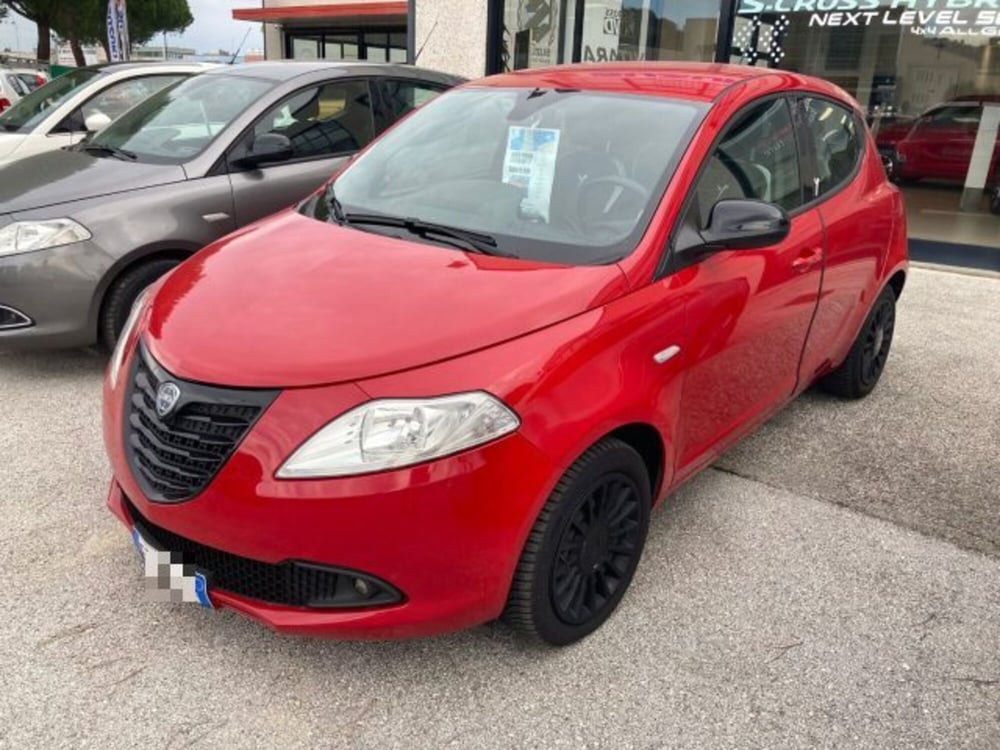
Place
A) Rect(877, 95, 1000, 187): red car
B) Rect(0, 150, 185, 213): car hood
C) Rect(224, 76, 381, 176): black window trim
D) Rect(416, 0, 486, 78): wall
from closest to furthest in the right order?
Rect(0, 150, 185, 213): car hood → Rect(224, 76, 381, 176): black window trim → Rect(416, 0, 486, 78): wall → Rect(877, 95, 1000, 187): red car

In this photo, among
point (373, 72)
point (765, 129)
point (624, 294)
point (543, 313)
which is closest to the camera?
point (543, 313)

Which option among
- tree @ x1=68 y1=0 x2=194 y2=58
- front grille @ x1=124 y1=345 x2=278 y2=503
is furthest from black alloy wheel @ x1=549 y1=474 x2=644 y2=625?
tree @ x1=68 y1=0 x2=194 y2=58

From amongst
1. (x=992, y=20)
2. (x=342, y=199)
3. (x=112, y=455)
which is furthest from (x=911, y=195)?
(x=112, y=455)

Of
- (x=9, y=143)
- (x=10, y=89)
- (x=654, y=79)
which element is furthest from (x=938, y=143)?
(x=10, y=89)

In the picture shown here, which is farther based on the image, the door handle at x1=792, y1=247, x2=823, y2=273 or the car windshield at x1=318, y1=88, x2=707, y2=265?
the door handle at x1=792, y1=247, x2=823, y2=273

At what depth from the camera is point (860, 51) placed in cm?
891

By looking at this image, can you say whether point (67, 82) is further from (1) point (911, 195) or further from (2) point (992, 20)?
(1) point (911, 195)

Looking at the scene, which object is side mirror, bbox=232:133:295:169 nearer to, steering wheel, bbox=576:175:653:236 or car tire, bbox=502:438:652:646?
steering wheel, bbox=576:175:653:236

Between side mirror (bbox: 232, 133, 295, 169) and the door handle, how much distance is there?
8.96 feet

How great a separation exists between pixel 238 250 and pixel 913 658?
2.48 meters

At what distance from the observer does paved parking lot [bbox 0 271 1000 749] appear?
7.06 feet

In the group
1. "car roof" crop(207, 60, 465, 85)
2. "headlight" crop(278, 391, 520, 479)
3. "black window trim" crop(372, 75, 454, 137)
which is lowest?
"headlight" crop(278, 391, 520, 479)

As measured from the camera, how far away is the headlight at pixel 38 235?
155 inches

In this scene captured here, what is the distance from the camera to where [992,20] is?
779 centimetres
